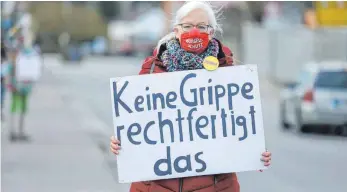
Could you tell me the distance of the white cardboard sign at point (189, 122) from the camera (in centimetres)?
592

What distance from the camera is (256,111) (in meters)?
5.98

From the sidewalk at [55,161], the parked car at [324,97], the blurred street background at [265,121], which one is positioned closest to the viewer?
the sidewalk at [55,161]

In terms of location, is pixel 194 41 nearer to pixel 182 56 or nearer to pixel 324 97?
pixel 182 56

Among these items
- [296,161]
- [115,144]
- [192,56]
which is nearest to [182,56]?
[192,56]

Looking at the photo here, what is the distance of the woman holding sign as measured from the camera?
5.72 m

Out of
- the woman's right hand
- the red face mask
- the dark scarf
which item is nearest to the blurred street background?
the dark scarf

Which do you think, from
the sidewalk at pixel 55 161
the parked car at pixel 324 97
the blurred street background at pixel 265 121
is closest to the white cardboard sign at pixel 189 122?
the blurred street background at pixel 265 121

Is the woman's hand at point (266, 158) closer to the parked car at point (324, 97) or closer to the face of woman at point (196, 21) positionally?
the face of woman at point (196, 21)

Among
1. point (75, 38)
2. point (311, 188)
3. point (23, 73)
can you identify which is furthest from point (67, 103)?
point (75, 38)

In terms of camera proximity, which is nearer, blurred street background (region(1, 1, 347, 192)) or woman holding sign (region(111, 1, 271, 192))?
woman holding sign (region(111, 1, 271, 192))

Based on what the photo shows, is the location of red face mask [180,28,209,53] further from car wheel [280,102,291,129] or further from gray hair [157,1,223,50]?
car wheel [280,102,291,129]

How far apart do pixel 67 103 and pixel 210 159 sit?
27716mm

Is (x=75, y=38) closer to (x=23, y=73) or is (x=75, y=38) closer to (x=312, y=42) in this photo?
(x=312, y=42)

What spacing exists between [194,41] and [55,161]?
10.7m
